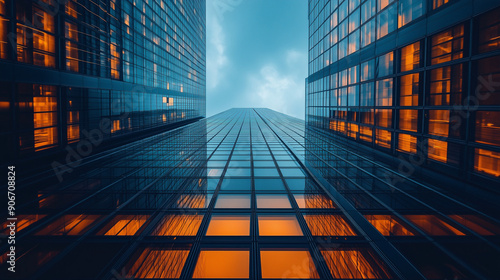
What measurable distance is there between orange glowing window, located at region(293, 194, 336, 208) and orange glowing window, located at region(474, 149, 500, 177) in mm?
8541

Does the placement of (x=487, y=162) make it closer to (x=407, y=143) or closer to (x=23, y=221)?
(x=407, y=143)

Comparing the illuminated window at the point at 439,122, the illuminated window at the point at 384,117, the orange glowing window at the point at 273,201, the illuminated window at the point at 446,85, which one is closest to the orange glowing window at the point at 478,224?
the orange glowing window at the point at 273,201

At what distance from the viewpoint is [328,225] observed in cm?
859

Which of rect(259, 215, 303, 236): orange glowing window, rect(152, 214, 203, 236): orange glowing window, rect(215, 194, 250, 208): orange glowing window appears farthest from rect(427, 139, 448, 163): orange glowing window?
rect(152, 214, 203, 236): orange glowing window

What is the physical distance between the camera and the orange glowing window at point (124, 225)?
804cm

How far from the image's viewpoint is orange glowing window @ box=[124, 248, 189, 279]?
6.20 m

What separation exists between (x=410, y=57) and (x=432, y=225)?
14558 mm

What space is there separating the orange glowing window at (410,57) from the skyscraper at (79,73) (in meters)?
28.5

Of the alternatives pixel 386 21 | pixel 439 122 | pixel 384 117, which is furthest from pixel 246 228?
pixel 386 21

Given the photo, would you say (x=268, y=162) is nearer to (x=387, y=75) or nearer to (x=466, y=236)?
(x=466, y=236)

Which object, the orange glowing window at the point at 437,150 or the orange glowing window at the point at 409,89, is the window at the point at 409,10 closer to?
the orange glowing window at the point at 409,89

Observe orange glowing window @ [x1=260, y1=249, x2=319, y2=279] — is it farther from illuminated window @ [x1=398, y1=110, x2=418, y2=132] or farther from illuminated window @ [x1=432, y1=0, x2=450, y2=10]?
illuminated window @ [x1=432, y1=0, x2=450, y2=10]

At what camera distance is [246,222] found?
8961 millimetres

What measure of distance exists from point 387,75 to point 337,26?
14.7m
